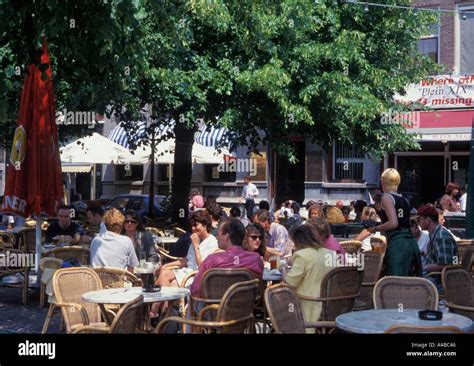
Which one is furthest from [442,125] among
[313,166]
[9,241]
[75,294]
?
[75,294]

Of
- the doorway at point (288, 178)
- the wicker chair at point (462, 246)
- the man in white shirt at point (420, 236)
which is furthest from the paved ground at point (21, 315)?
the doorway at point (288, 178)

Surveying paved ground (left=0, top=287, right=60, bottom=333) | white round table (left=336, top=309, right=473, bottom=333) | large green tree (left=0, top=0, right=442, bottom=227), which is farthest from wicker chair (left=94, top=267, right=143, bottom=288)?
large green tree (left=0, top=0, right=442, bottom=227)

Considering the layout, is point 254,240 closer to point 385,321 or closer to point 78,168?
point 385,321

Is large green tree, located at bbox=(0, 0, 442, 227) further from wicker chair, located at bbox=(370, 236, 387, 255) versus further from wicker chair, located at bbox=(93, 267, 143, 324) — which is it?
wicker chair, located at bbox=(93, 267, 143, 324)

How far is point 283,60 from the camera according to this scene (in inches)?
635

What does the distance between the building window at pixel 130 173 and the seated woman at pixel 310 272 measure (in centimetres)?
2502

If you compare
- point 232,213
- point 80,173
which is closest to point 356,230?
point 232,213

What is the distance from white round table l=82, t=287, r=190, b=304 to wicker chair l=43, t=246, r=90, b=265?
2.76 meters

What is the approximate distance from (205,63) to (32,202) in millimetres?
6256

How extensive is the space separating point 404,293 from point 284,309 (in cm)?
123

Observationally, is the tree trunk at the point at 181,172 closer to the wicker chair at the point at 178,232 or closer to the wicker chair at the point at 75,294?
the wicker chair at the point at 178,232

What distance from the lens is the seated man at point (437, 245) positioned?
8781mm
